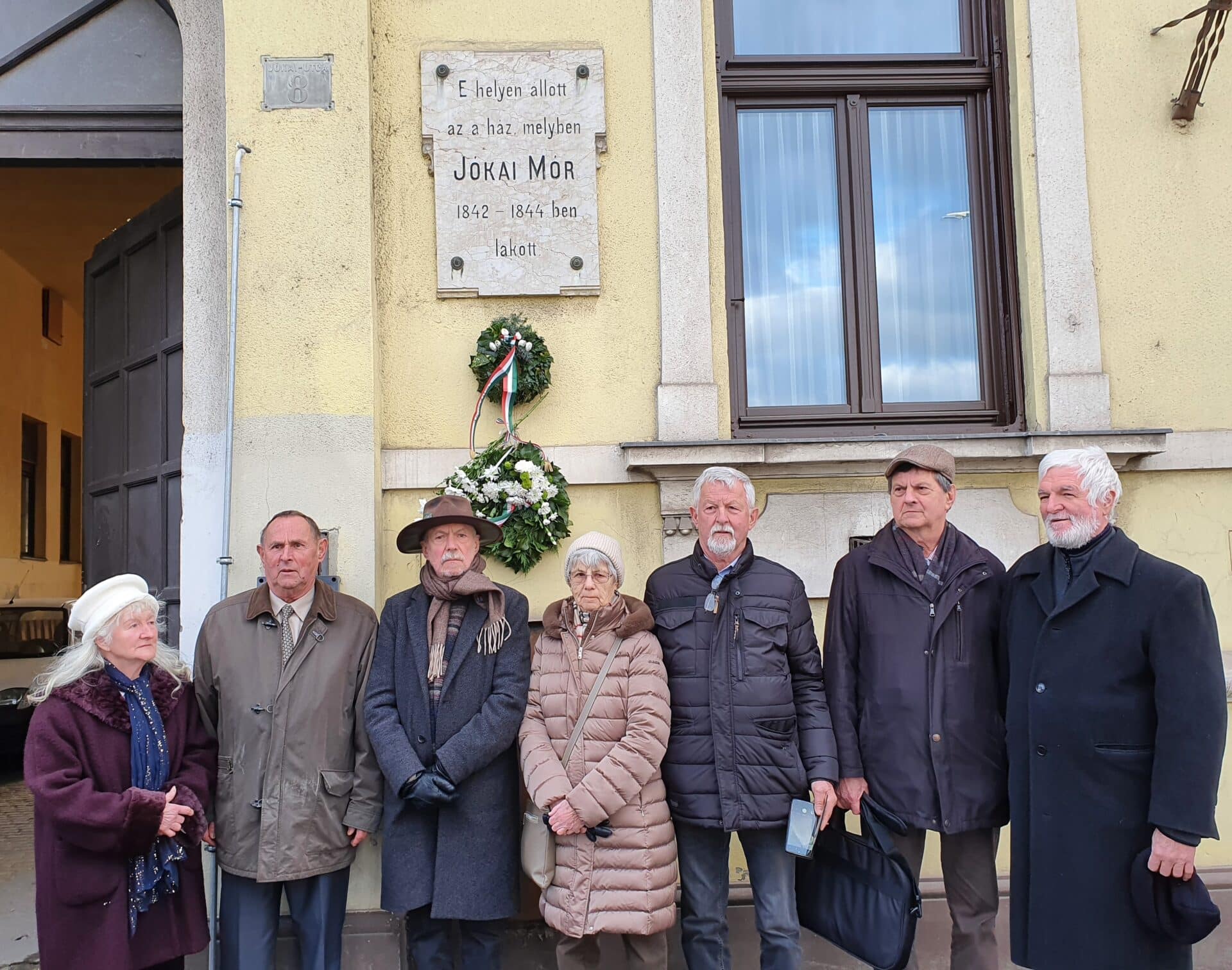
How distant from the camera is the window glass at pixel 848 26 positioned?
5000mm

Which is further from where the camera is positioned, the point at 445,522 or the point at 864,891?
the point at 445,522

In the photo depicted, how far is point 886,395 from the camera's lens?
16.2ft

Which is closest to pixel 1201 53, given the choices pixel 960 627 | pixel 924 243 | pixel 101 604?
pixel 924 243

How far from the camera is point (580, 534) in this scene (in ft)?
15.0

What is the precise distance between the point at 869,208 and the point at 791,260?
0.45 metres

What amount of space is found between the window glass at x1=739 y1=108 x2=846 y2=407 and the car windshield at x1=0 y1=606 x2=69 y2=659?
266 inches

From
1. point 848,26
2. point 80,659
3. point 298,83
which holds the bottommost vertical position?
point 80,659

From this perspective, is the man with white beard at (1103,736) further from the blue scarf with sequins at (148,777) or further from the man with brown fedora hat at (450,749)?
the blue scarf with sequins at (148,777)

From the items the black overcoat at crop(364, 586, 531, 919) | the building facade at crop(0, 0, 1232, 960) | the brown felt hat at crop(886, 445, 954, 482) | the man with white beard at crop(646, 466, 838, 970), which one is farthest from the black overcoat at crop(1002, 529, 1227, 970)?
the black overcoat at crop(364, 586, 531, 919)

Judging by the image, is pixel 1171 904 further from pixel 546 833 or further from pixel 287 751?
pixel 287 751

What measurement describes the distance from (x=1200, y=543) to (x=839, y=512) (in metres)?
1.59

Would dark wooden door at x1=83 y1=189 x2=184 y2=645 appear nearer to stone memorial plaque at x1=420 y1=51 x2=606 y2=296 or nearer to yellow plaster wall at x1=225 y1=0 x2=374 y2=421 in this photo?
yellow plaster wall at x1=225 y1=0 x2=374 y2=421

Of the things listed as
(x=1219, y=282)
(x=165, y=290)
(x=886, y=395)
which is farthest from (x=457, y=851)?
(x=1219, y=282)

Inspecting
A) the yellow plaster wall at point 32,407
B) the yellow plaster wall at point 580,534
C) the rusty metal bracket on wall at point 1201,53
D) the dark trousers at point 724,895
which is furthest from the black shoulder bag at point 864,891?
the yellow plaster wall at point 32,407
